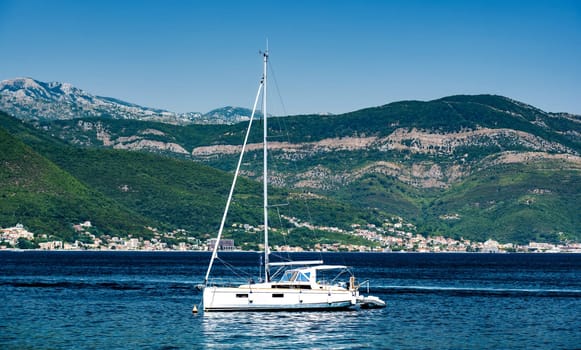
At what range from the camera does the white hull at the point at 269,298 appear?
87.4 metres

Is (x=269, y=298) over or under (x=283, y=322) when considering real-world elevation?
over

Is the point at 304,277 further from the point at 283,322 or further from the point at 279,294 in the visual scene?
the point at 283,322

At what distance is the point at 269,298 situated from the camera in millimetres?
88438

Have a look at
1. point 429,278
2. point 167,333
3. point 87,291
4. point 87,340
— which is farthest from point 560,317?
point 429,278

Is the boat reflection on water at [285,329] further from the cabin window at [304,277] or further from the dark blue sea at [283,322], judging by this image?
the cabin window at [304,277]

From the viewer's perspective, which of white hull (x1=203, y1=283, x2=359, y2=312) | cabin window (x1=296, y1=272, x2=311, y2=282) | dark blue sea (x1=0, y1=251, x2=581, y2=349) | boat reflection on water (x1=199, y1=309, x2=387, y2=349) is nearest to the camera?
boat reflection on water (x1=199, y1=309, x2=387, y2=349)

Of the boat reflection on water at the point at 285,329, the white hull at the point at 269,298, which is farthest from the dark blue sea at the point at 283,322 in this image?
the white hull at the point at 269,298

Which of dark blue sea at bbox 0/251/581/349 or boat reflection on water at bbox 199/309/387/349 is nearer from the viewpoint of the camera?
boat reflection on water at bbox 199/309/387/349

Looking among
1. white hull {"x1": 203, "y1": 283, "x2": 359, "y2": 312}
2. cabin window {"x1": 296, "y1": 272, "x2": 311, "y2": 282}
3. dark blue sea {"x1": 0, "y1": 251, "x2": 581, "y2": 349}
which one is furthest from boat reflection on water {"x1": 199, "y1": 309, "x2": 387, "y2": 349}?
cabin window {"x1": 296, "y1": 272, "x2": 311, "y2": 282}

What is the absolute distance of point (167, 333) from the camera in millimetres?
76188

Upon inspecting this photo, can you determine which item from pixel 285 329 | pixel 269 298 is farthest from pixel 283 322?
pixel 269 298

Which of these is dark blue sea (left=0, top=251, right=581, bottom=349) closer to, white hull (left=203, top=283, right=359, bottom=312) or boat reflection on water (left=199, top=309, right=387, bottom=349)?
boat reflection on water (left=199, top=309, right=387, bottom=349)

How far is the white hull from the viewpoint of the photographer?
3442 inches

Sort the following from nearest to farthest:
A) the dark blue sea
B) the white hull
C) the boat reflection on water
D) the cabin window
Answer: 1. the boat reflection on water
2. the dark blue sea
3. the white hull
4. the cabin window
